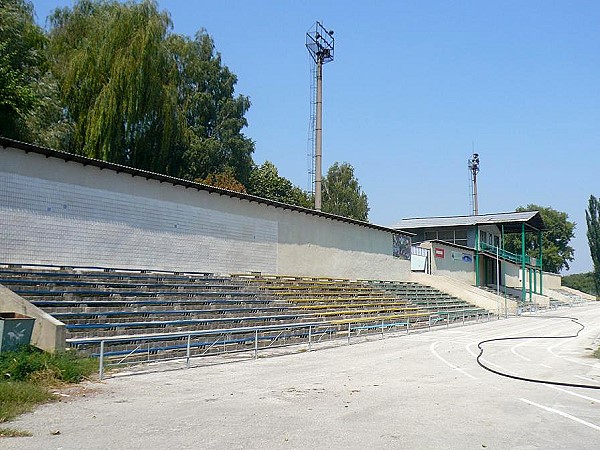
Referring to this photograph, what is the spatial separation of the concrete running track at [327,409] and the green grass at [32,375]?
0.99ft

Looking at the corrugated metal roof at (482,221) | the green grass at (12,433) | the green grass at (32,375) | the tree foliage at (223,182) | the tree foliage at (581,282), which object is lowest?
the green grass at (12,433)

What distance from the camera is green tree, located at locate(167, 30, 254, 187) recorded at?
4881 cm

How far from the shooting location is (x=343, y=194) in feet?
243

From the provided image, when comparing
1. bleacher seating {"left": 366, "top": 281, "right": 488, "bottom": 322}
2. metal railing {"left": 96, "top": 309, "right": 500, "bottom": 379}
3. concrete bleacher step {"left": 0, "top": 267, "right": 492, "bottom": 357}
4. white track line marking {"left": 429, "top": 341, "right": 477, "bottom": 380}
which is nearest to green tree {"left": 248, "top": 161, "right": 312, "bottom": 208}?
bleacher seating {"left": 366, "top": 281, "right": 488, "bottom": 322}

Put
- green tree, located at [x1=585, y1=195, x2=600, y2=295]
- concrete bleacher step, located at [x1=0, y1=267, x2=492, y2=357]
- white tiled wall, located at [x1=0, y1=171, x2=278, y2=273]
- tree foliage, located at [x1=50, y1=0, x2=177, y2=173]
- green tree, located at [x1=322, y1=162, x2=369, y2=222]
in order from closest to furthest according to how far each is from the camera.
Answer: concrete bleacher step, located at [x1=0, y1=267, x2=492, y2=357] → white tiled wall, located at [x1=0, y1=171, x2=278, y2=273] → tree foliage, located at [x1=50, y1=0, x2=177, y2=173] → green tree, located at [x1=322, y1=162, x2=369, y2=222] → green tree, located at [x1=585, y1=195, x2=600, y2=295]

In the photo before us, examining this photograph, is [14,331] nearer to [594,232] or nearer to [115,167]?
[115,167]

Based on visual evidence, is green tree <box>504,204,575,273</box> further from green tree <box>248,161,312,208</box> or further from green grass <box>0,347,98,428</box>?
green grass <box>0,347,98,428</box>

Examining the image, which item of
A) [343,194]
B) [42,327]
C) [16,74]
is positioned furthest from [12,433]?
[343,194]

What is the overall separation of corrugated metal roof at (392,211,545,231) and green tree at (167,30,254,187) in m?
16.9

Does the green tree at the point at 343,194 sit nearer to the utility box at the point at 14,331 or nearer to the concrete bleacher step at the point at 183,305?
the concrete bleacher step at the point at 183,305

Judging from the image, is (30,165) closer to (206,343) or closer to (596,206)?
(206,343)

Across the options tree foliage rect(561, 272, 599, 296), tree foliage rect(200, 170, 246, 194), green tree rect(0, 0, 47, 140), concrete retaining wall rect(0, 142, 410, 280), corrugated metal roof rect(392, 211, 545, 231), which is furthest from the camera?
tree foliage rect(561, 272, 599, 296)

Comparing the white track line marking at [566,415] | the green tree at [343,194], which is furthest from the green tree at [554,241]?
the white track line marking at [566,415]

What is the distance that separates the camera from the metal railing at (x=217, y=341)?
13242 mm
